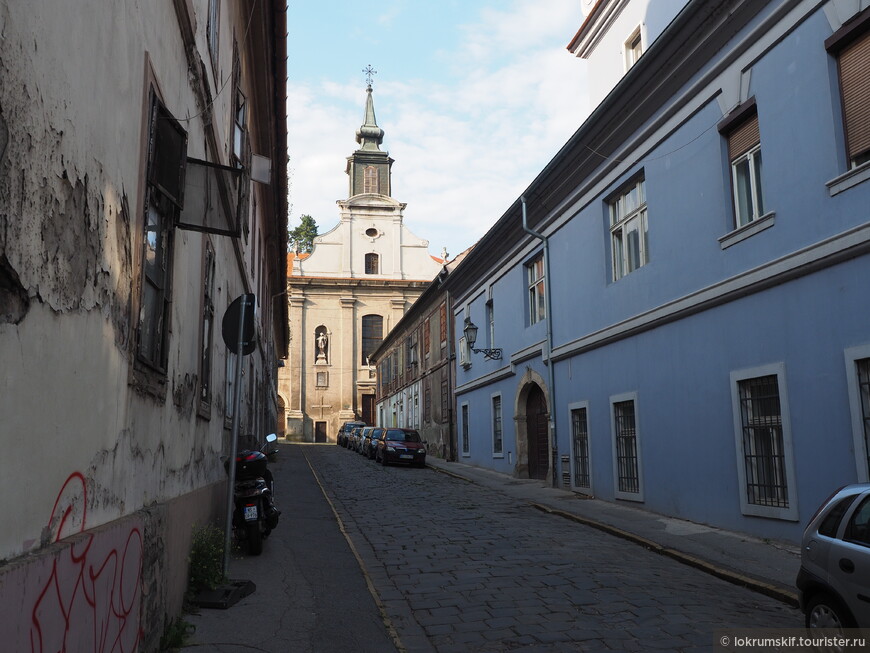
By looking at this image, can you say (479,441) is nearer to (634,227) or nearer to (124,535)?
(634,227)

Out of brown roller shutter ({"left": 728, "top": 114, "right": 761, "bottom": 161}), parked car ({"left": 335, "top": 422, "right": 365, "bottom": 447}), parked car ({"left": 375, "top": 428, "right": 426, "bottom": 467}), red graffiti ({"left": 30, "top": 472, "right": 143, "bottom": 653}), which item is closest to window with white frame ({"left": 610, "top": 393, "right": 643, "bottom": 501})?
brown roller shutter ({"left": 728, "top": 114, "right": 761, "bottom": 161})

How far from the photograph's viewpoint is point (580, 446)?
1647cm

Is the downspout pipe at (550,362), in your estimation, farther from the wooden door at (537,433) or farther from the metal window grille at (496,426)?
the metal window grille at (496,426)

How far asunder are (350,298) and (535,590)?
161ft

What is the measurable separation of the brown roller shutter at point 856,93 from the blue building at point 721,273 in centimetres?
2

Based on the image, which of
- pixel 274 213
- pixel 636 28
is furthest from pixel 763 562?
pixel 274 213

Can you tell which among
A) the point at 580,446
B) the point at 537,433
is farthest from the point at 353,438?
the point at 580,446

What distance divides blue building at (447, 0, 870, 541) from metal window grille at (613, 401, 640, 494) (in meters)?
0.04

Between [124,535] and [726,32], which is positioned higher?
[726,32]

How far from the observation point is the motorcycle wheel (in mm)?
8859

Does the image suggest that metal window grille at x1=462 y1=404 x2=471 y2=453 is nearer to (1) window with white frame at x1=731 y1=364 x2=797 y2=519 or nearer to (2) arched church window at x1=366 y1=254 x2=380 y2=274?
(1) window with white frame at x1=731 y1=364 x2=797 y2=519

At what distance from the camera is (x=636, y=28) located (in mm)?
18172

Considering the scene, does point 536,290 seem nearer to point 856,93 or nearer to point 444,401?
point 856,93

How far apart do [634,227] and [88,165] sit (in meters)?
11.8
